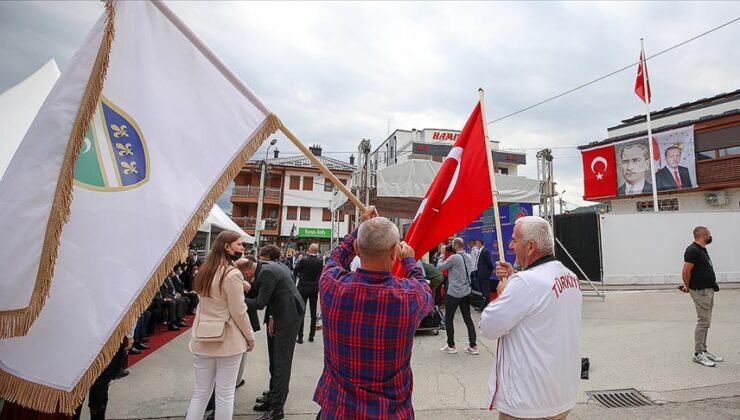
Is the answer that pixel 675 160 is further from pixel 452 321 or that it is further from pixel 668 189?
pixel 452 321

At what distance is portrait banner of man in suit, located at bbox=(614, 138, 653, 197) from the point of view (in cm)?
2291

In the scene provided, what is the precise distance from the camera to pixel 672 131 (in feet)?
72.2

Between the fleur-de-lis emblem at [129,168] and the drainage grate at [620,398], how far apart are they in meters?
4.94

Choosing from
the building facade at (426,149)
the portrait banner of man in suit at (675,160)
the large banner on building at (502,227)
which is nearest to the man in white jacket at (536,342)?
the large banner on building at (502,227)

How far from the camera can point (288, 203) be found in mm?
38219

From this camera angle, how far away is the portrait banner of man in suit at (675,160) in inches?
837

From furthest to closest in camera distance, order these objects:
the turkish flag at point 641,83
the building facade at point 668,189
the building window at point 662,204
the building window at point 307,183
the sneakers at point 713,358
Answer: the building window at point 307,183 → the building window at point 662,204 → the turkish flag at point 641,83 → the building facade at point 668,189 → the sneakers at point 713,358

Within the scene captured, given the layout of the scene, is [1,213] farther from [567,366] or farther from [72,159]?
Result: [567,366]

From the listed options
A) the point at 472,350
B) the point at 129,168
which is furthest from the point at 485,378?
the point at 129,168

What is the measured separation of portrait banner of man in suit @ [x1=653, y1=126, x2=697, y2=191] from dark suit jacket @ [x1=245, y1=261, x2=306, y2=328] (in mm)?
25273

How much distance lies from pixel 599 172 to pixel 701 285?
74.6 feet

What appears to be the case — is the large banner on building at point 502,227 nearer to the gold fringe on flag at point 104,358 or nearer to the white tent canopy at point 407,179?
the white tent canopy at point 407,179

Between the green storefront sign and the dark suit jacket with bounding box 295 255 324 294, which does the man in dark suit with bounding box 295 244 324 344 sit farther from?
the green storefront sign

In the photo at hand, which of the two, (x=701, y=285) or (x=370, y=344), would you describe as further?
(x=701, y=285)
